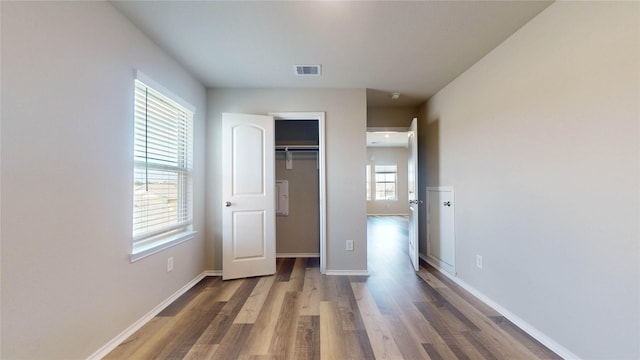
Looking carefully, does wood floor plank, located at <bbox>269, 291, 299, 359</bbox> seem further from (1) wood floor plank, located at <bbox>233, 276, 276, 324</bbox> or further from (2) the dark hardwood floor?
(1) wood floor plank, located at <bbox>233, 276, 276, 324</bbox>

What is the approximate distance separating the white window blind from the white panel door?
9.78 feet

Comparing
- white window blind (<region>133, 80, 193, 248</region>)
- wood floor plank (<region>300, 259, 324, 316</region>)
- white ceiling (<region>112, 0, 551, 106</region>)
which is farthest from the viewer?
wood floor plank (<region>300, 259, 324, 316</region>)

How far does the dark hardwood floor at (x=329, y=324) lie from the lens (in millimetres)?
1695

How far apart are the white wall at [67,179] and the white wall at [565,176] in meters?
2.97

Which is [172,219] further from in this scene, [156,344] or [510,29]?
[510,29]

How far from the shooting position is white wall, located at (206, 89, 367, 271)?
320 cm

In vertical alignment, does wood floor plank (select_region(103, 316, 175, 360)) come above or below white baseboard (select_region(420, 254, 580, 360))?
below

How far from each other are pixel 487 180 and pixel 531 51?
1.07m

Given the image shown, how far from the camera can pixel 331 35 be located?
209 centimetres

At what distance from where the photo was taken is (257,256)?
314 cm

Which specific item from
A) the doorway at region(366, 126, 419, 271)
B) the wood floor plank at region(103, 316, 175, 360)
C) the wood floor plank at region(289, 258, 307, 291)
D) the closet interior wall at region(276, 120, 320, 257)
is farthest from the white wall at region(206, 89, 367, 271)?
the doorway at region(366, 126, 419, 271)

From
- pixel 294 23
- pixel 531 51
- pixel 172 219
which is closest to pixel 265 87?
pixel 294 23

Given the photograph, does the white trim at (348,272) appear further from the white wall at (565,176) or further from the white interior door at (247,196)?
the white wall at (565,176)

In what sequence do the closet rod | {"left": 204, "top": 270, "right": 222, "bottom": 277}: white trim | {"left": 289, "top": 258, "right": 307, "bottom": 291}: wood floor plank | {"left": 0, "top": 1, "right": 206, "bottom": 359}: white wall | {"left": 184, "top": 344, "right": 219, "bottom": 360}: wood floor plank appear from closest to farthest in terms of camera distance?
{"left": 0, "top": 1, "right": 206, "bottom": 359}: white wall, {"left": 184, "top": 344, "right": 219, "bottom": 360}: wood floor plank, {"left": 289, "top": 258, "right": 307, "bottom": 291}: wood floor plank, {"left": 204, "top": 270, "right": 222, "bottom": 277}: white trim, the closet rod
